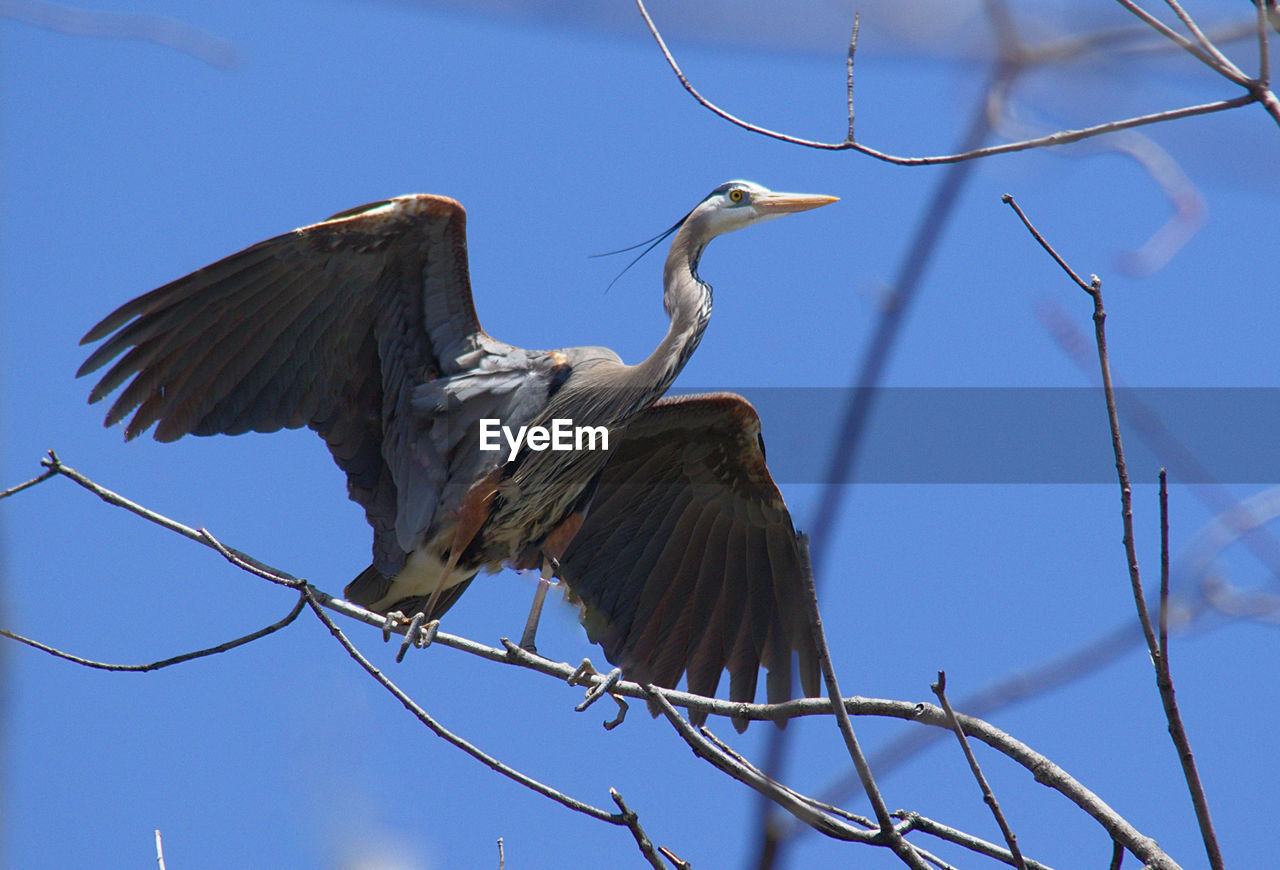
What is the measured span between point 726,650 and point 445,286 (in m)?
2.09

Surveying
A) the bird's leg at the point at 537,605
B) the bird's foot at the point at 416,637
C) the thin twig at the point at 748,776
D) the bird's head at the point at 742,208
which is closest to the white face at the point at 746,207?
the bird's head at the point at 742,208

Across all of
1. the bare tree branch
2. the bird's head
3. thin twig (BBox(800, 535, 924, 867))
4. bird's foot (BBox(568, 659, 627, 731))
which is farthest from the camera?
the bird's head

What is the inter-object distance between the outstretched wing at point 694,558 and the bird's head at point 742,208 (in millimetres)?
773

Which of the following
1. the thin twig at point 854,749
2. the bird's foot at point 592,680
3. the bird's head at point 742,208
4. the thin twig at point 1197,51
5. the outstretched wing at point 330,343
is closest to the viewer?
the thin twig at point 1197,51

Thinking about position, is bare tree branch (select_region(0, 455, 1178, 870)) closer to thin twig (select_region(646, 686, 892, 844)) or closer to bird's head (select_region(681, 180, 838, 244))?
thin twig (select_region(646, 686, 892, 844))

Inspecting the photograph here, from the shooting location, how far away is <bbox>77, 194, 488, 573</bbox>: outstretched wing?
4832 millimetres

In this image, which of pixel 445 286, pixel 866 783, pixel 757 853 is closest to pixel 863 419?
pixel 757 853

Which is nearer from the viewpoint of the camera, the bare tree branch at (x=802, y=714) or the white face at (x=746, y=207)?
the bare tree branch at (x=802, y=714)

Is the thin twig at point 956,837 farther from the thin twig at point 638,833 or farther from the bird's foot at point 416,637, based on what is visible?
the bird's foot at point 416,637

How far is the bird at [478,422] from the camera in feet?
16.0

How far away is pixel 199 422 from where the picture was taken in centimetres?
493

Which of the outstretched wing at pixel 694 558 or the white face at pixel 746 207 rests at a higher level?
the white face at pixel 746 207

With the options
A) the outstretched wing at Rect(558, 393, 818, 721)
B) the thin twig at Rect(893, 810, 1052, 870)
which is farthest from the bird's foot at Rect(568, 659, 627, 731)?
the thin twig at Rect(893, 810, 1052, 870)

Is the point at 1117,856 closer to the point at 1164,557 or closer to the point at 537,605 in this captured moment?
the point at 1164,557
